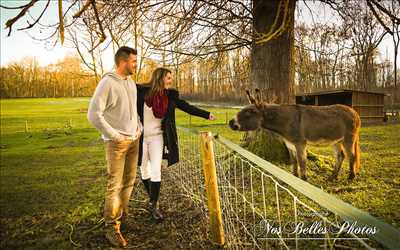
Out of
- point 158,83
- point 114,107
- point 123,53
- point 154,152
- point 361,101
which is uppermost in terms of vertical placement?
point 361,101

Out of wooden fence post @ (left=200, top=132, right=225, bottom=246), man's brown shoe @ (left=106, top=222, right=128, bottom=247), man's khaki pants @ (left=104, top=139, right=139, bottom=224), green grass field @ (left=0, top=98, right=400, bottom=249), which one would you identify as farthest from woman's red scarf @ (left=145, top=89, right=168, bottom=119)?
green grass field @ (left=0, top=98, right=400, bottom=249)

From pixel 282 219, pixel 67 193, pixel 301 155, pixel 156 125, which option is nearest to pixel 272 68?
pixel 301 155

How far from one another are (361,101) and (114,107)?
20.9 metres

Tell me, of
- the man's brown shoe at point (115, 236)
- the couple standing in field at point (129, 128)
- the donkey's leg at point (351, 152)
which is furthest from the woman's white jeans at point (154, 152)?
the donkey's leg at point (351, 152)

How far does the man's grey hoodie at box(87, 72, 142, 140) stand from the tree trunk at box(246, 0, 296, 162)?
2.84m

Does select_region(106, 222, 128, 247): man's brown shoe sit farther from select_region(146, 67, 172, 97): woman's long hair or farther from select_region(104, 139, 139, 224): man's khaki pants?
select_region(146, 67, 172, 97): woman's long hair

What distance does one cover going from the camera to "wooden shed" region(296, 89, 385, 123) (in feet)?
63.0

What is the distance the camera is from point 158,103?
140 inches

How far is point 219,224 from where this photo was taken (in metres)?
2.91

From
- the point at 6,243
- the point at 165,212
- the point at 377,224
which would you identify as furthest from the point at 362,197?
the point at 6,243

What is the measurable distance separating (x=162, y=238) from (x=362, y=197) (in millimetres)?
3036

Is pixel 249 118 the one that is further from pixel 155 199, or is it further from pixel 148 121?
pixel 155 199

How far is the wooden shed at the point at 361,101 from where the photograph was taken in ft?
63.0

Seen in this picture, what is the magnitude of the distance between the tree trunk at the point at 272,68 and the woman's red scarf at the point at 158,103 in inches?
91.3
